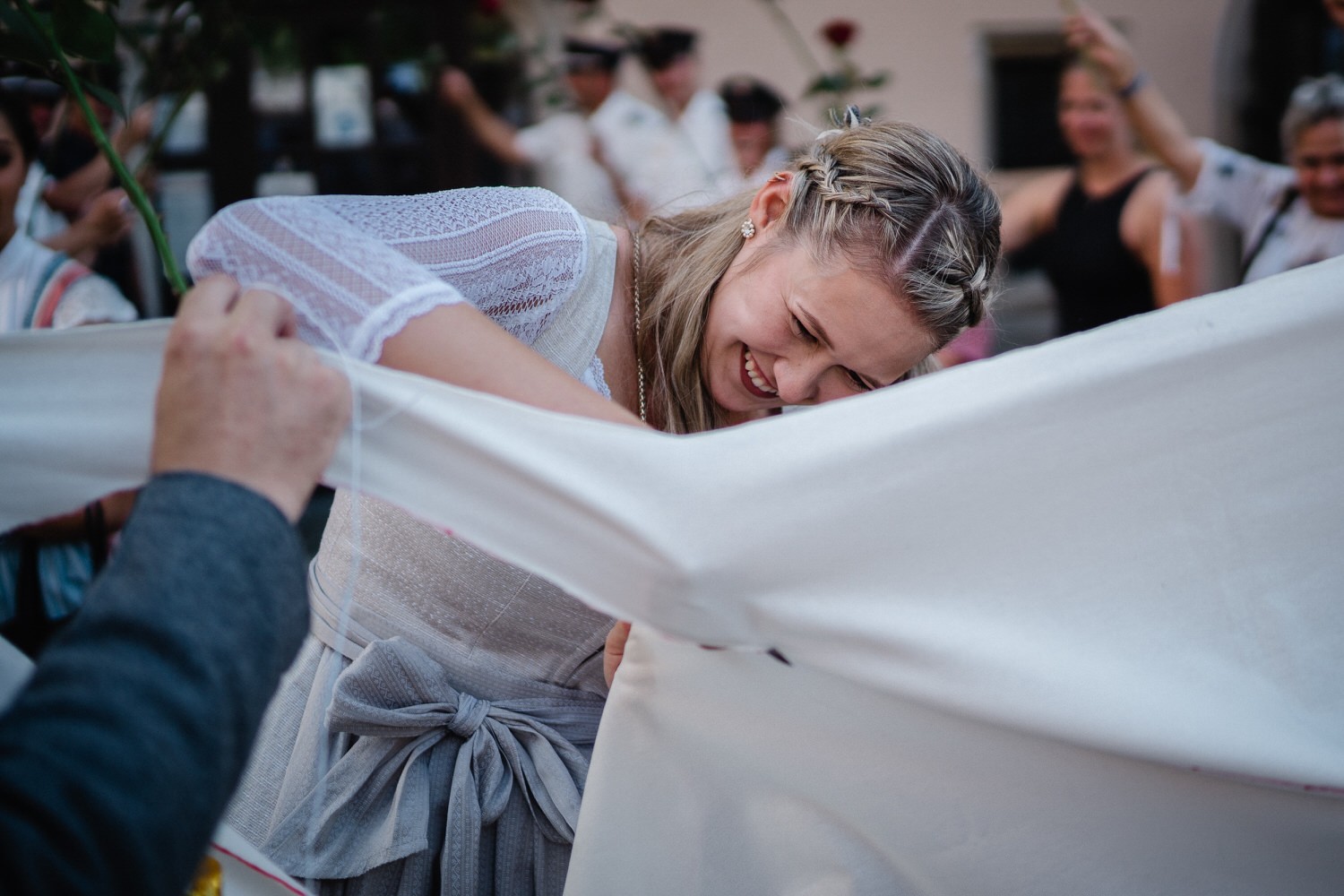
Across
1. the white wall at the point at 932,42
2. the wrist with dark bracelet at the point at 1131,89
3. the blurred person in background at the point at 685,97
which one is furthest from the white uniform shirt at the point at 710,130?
the wrist with dark bracelet at the point at 1131,89

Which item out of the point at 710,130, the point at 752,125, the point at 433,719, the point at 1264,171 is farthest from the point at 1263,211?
the point at 433,719

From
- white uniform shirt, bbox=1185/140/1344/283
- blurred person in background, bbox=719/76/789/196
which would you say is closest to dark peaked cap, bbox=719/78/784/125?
blurred person in background, bbox=719/76/789/196

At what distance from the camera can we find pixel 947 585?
2.92ft

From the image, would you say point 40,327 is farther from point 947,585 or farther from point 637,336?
point 947,585

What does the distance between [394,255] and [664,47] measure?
362cm

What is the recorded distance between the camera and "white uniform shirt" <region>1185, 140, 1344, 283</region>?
9.21 ft

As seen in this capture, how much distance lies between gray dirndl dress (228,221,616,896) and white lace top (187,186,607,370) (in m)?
0.07

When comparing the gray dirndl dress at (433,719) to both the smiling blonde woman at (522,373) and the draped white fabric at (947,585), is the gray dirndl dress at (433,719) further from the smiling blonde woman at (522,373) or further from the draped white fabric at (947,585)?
the draped white fabric at (947,585)

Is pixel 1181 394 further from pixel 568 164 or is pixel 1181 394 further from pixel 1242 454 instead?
pixel 568 164

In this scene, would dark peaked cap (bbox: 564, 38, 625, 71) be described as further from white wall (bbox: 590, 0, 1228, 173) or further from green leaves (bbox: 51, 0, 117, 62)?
green leaves (bbox: 51, 0, 117, 62)

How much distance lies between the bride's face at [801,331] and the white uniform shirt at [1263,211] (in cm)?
193

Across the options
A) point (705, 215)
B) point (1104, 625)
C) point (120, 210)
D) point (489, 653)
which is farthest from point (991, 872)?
point (120, 210)

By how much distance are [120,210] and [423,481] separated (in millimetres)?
2276

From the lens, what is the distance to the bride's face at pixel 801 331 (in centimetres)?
128
